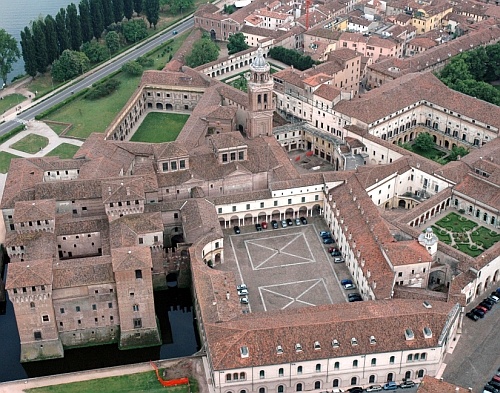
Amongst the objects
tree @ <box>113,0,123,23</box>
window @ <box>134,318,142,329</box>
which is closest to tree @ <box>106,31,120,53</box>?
tree @ <box>113,0,123,23</box>

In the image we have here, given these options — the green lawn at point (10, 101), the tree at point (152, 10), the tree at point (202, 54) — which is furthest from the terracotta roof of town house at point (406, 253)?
the tree at point (152, 10)

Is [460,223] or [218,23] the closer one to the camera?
[460,223]

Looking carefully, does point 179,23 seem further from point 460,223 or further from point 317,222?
point 460,223

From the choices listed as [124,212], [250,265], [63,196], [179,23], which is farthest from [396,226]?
[179,23]

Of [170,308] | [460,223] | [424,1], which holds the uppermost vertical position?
[424,1]

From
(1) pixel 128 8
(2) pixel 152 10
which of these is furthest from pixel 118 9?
(2) pixel 152 10
